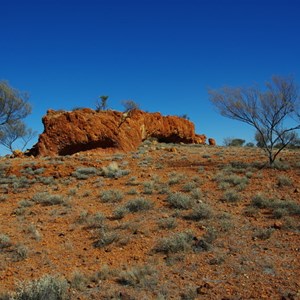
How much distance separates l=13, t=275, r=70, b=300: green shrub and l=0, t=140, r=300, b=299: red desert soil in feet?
0.80

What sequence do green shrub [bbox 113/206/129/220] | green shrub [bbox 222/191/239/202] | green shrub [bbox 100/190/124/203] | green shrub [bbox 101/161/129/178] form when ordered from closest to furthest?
green shrub [bbox 113/206/129/220] → green shrub [bbox 222/191/239/202] → green shrub [bbox 100/190/124/203] → green shrub [bbox 101/161/129/178]

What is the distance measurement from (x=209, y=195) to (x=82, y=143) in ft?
49.1

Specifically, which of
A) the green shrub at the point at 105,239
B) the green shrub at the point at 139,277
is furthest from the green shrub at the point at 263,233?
the green shrub at the point at 105,239

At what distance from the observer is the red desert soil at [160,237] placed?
5.22 metres

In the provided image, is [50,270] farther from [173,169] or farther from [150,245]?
[173,169]

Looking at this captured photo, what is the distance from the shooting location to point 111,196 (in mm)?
10711

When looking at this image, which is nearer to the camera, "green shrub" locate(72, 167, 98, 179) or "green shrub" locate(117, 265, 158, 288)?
"green shrub" locate(117, 265, 158, 288)

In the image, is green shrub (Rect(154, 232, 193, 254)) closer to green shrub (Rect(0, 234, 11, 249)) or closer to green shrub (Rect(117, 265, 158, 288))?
green shrub (Rect(117, 265, 158, 288))

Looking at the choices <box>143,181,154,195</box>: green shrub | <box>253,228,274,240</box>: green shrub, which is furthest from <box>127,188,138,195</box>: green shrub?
<box>253,228,274,240</box>: green shrub

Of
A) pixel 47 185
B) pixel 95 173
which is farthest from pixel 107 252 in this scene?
pixel 95 173

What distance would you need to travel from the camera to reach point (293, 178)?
12070mm

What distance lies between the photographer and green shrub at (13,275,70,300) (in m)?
4.59

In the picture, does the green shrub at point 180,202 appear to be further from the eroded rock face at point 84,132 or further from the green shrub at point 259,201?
the eroded rock face at point 84,132

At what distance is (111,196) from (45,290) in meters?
6.05
